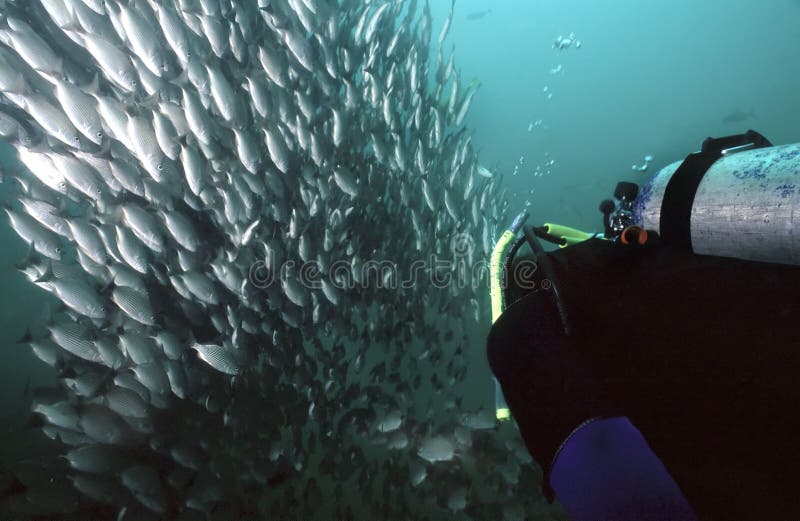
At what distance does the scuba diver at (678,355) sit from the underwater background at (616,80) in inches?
1036

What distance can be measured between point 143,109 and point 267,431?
4.36 m

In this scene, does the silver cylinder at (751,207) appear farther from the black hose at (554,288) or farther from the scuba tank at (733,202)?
the black hose at (554,288)

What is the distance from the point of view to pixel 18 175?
4438 mm

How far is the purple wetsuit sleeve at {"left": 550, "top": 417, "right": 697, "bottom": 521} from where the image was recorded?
876 millimetres

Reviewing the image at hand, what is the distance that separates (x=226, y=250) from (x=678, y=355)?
4866 mm

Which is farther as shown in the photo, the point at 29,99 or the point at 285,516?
the point at 285,516

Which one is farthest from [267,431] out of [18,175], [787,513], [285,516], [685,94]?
[685,94]

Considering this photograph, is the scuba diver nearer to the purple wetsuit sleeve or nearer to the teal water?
the purple wetsuit sleeve

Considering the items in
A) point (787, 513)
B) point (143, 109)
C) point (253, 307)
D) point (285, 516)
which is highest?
point (143, 109)

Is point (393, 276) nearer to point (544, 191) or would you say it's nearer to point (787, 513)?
point (787, 513)

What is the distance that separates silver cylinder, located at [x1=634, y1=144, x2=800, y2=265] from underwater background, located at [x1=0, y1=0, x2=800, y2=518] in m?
26.2

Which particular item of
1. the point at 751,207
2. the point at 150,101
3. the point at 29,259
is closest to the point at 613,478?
the point at 751,207

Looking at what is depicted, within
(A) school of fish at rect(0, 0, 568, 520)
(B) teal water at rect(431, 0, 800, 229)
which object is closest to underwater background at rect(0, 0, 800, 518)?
(B) teal water at rect(431, 0, 800, 229)

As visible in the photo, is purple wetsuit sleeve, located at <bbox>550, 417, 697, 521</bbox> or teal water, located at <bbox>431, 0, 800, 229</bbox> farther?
teal water, located at <bbox>431, 0, 800, 229</bbox>
